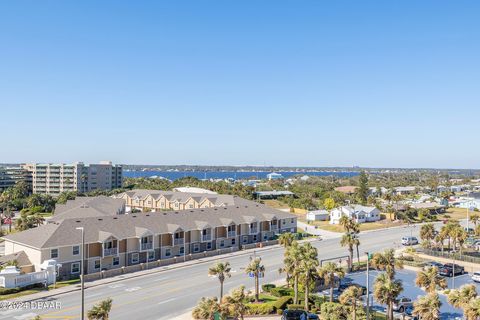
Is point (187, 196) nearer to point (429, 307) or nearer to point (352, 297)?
point (352, 297)

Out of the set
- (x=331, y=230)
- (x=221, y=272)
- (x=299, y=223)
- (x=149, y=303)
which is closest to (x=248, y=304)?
(x=221, y=272)

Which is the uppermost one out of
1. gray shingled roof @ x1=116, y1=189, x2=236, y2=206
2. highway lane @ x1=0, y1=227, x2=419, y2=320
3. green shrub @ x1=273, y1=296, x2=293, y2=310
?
gray shingled roof @ x1=116, y1=189, x2=236, y2=206

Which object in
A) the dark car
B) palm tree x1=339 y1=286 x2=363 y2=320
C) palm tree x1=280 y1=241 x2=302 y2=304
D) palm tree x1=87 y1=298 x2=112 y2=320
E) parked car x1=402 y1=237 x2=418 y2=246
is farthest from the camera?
parked car x1=402 y1=237 x2=418 y2=246

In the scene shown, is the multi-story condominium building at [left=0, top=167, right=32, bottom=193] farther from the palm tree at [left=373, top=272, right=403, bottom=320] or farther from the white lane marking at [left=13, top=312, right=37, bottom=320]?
the palm tree at [left=373, top=272, right=403, bottom=320]

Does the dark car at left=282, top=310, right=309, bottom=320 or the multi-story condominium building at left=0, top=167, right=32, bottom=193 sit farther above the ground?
the multi-story condominium building at left=0, top=167, right=32, bottom=193

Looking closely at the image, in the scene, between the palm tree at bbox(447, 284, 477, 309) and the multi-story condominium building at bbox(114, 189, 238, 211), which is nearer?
the palm tree at bbox(447, 284, 477, 309)

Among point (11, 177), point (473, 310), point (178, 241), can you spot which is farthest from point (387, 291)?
point (11, 177)

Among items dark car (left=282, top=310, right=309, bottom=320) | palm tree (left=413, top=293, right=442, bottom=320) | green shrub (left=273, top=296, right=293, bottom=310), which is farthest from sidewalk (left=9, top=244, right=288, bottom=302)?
palm tree (left=413, top=293, right=442, bottom=320)
